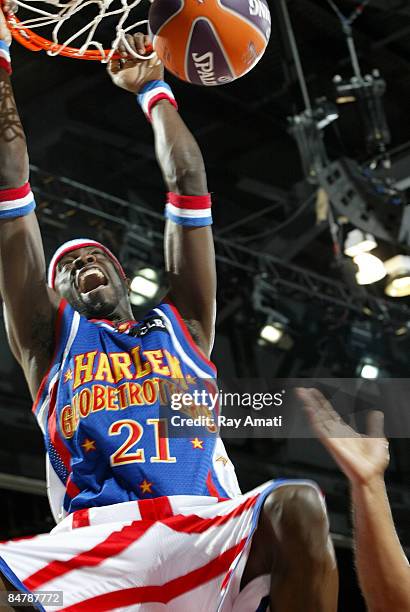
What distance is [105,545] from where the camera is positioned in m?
2.42

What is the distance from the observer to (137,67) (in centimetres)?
332

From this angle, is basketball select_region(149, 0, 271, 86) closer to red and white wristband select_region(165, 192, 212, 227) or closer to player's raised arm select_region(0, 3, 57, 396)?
red and white wristband select_region(165, 192, 212, 227)

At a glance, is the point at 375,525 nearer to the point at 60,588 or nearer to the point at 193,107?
the point at 60,588

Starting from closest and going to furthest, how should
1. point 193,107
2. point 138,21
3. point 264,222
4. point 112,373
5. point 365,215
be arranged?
1. point 112,373
2. point 138,21
3. point 365,215
4. point 193,107
5. point 264,222

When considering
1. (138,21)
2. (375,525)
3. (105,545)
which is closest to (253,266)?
(138,21)

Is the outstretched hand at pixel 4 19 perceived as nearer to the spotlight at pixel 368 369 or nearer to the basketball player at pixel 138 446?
the basketball player at pixel 138 446

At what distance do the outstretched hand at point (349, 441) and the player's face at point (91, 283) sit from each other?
1.16m

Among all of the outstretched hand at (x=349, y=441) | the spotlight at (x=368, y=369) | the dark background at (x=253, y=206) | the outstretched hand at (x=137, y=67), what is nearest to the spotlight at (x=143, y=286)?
the dark background at (x=253, y=206)

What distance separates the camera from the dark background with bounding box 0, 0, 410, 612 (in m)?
6.66

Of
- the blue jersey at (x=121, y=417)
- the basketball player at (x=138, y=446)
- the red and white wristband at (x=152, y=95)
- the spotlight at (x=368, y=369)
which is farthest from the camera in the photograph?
the spotlight at (x=368, y=369)

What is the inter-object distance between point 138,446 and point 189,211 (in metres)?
0.78

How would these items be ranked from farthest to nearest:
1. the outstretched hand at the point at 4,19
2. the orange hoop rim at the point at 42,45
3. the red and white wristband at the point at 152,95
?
1. the orange hoop rim at the point at 42,45
2. the red and white wristband at the point at 152,95
3. the outstretched hand at the point at 4,19

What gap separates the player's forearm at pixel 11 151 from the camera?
2830 millimetres

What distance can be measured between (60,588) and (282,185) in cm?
617
